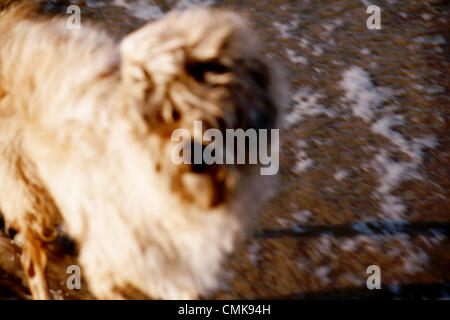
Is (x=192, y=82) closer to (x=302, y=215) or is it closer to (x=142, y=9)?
(x=302, y=215)

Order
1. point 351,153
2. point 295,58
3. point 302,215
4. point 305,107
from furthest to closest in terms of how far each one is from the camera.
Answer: point 295,58
point 305,107
point 351,153
point 302,215

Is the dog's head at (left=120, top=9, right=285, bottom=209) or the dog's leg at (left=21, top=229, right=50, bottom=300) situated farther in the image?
the dog's leg at (left=21, top=229, right=50, bottom=300)

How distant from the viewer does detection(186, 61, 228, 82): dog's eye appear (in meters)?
1.09

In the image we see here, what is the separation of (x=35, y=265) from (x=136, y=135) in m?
1.26

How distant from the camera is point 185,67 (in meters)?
1.09

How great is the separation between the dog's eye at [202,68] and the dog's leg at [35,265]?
1.36 m

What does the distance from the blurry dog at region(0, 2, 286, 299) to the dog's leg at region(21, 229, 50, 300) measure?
22cm

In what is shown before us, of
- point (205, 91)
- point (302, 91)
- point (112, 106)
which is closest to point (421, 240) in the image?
point (302, 91)

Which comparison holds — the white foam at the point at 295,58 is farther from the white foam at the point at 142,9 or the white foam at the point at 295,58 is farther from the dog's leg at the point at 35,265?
the dog's leg at the point at 35,265

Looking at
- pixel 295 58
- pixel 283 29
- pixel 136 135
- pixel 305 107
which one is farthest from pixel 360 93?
pixel 136 135

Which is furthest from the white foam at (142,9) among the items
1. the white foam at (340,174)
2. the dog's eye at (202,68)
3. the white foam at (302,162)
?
the dog's eye at (202,68)

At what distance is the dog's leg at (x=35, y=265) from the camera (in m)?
1.91

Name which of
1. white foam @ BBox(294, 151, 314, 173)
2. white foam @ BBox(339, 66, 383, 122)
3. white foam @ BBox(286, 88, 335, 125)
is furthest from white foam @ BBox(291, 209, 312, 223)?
white foam @ BBox(339, 66, 383, 122)

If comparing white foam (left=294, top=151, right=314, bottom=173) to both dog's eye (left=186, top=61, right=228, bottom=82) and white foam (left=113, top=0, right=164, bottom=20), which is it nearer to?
dog's eye (left=186, top=61, right=228, bottom=82)
